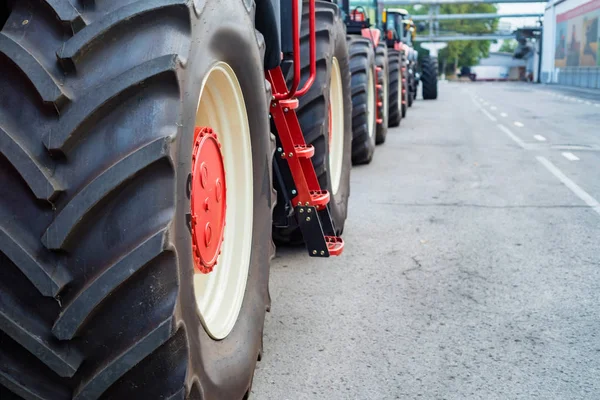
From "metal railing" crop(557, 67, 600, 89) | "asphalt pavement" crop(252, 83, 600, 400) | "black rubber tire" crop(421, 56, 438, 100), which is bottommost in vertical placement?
"metal railing" crop(557, 67, 600, 89)

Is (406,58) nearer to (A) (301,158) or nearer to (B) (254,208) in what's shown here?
(A) (301,158)

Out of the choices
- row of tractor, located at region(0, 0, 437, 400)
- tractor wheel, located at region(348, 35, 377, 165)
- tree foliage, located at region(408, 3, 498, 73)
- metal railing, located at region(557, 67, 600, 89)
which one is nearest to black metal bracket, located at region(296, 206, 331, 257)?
row of tractor, located at region(0, 0, 437, 400)

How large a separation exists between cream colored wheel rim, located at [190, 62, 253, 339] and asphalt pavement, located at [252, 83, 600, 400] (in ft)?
1.62

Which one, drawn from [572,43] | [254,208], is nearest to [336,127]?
[254,208]

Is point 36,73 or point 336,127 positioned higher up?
point 36,73

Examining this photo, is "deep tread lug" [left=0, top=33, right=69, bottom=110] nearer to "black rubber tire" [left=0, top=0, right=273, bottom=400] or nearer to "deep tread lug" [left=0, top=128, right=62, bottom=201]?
"black rubber tire" [left=0, top=0, right=273, bottom=400]

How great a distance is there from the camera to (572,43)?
2045 inches

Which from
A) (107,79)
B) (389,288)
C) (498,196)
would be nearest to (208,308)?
(107,79)

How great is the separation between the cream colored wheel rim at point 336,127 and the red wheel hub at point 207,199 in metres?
2.61

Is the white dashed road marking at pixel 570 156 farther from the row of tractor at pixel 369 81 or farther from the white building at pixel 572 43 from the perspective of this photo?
the white building at pixel 572 43

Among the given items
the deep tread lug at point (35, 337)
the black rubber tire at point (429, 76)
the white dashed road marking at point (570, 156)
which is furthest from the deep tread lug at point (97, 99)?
the black rubber tire at point (429, 76)

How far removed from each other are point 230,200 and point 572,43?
5335 centimetres

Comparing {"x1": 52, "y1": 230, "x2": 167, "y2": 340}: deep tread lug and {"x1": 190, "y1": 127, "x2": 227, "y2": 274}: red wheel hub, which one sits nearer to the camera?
{"x1": 52, "y1": 230, "x2": 167, "y2": 340}: deep tread lug

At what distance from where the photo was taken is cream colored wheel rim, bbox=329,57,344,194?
5.30 metres
